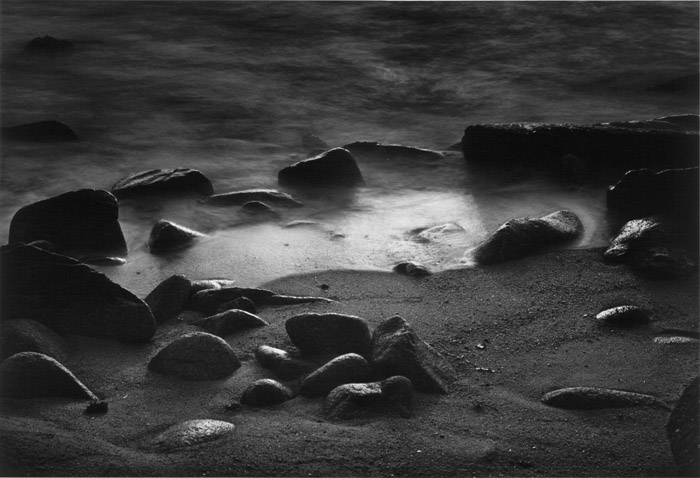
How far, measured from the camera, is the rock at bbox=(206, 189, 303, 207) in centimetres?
581

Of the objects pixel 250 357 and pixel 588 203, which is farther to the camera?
pixel 588 203

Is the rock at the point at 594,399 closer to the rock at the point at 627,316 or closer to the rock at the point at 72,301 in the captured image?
the rock at the point at 627,316

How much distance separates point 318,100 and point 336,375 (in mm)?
5109

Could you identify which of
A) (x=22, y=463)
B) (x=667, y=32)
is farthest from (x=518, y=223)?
(x=667, y=32)

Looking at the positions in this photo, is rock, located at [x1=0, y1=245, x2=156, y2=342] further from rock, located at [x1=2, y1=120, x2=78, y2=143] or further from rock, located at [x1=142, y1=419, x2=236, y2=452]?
rock, located at [x1=2, y1=120, x2=78, y2=143]

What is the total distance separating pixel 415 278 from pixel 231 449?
181 centimetres

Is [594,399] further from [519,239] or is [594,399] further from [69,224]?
[69,224]

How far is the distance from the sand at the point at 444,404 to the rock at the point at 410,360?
6 cm

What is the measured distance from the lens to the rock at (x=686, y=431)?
284 centimetres

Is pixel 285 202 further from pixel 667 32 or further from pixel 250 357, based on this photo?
pixel 667 32

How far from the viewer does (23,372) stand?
3.34 meters

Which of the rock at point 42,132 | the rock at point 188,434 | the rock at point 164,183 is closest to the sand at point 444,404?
the rock at point 188,434

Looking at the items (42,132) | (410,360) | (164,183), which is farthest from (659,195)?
(42,132)

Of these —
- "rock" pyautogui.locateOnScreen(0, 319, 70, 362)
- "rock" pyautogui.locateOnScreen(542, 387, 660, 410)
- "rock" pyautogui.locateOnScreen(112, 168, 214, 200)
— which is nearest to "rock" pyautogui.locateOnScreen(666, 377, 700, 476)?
"rock" pyautogui.locateOnScreen(542, 387, 660, 410)
